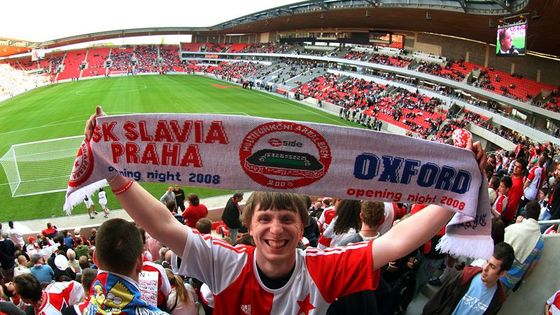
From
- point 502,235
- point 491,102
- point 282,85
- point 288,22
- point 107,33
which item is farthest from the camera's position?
point 107,33

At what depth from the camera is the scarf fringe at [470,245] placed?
2.37 m

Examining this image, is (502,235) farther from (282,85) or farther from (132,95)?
(282,85)

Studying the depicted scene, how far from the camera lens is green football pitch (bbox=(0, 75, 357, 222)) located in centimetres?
1480

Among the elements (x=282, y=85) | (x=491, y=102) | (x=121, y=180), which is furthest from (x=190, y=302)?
(x=282, y=85)

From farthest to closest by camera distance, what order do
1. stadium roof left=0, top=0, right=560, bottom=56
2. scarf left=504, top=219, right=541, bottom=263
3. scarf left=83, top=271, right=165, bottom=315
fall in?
stadium roof left=0, top=0, right=560, bottom=56 → scarf left=504, top=219, right=541, bottom=263 → scarf left=83, top=271, right=165, bottom=315

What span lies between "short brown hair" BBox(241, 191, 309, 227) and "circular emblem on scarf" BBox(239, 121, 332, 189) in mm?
105

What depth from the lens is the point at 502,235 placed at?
12.8 ft

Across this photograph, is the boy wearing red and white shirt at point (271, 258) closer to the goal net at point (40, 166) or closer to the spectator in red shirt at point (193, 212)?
the spectator in red shirt at point (193, 212)

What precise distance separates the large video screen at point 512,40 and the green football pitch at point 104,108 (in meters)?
12.3

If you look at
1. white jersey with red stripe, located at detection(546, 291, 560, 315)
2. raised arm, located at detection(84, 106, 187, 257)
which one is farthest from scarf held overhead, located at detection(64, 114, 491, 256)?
white jersey with red stripe, located at detection(546, 291, 560, 315)

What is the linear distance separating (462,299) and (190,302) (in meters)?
2.39

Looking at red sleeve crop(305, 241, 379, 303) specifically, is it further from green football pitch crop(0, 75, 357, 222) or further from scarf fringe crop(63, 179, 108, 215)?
green football pitch crop(0, 75, 357, 222)

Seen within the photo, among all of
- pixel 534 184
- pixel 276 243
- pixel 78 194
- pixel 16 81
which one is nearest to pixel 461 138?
pixel 276 243

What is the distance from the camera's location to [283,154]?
2354 mm
